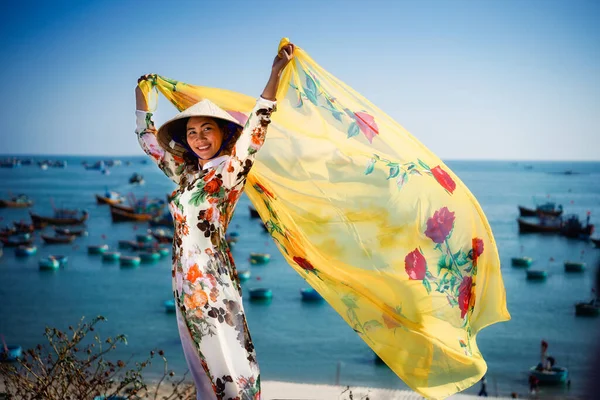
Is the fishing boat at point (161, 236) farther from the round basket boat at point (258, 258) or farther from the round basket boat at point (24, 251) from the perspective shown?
the round basket boat at point (24, 251)

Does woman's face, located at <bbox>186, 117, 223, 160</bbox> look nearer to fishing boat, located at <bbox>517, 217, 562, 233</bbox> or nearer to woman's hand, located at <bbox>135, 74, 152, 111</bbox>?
woman's hand, located at <bbox>135, 74, 152, 111</bbox>

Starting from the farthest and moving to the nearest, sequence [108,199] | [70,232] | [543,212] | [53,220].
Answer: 1. [108,199]
2. [543,212]
3. [53,220]
4. [70,232]

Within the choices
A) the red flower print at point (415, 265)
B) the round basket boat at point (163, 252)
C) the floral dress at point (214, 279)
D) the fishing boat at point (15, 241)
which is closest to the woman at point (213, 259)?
the floral dress at point (214, 279)

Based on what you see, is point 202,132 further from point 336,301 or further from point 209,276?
point 336,301

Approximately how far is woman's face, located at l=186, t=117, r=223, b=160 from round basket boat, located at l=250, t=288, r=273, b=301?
25.9 m

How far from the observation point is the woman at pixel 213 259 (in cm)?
262

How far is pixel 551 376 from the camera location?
19.4 metres

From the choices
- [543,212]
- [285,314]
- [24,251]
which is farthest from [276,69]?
[543,212]

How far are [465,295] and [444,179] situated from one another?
0.55 meters

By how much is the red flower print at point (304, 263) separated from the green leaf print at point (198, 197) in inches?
28.8

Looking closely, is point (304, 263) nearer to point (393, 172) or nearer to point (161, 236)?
point (393, 172)

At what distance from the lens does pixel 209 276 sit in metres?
2.65

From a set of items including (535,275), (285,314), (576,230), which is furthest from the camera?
(576,230)

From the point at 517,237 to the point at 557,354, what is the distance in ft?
78.7
